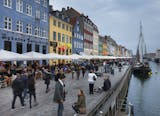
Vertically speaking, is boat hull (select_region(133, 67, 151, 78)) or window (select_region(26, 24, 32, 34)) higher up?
window (select_region(26, 24, 32, 34))

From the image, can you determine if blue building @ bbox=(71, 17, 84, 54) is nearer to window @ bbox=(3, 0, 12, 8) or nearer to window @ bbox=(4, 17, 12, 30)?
window @ bbox=(4, 17, 12, 30)

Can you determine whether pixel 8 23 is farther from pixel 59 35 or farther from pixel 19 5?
pixel 59 35

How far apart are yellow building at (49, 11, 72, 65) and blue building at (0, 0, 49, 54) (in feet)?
8.85

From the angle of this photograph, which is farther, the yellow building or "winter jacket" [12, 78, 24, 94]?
the yellow building

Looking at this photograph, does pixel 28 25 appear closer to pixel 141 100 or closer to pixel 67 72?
pixel 67 72

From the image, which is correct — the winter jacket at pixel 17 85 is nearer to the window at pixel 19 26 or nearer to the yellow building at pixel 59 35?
the window at pixel 19 26

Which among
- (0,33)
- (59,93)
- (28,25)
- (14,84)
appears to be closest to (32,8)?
(28,25)

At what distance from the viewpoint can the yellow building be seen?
1997 inches

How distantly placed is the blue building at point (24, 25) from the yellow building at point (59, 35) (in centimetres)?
270

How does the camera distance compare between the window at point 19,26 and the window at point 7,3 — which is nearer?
the window at point 7,3

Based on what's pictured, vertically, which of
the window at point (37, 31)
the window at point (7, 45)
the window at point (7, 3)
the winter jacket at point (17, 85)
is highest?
the window at point (7, 3)

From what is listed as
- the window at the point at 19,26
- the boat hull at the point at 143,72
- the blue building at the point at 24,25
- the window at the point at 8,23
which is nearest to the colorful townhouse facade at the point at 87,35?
the boat hull at the point at 143,72

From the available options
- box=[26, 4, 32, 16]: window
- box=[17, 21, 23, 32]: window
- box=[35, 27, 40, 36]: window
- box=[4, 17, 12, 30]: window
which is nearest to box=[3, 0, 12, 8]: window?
box=[4, 17, 12, 30]: window

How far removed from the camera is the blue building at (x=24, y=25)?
34531 millimetres
